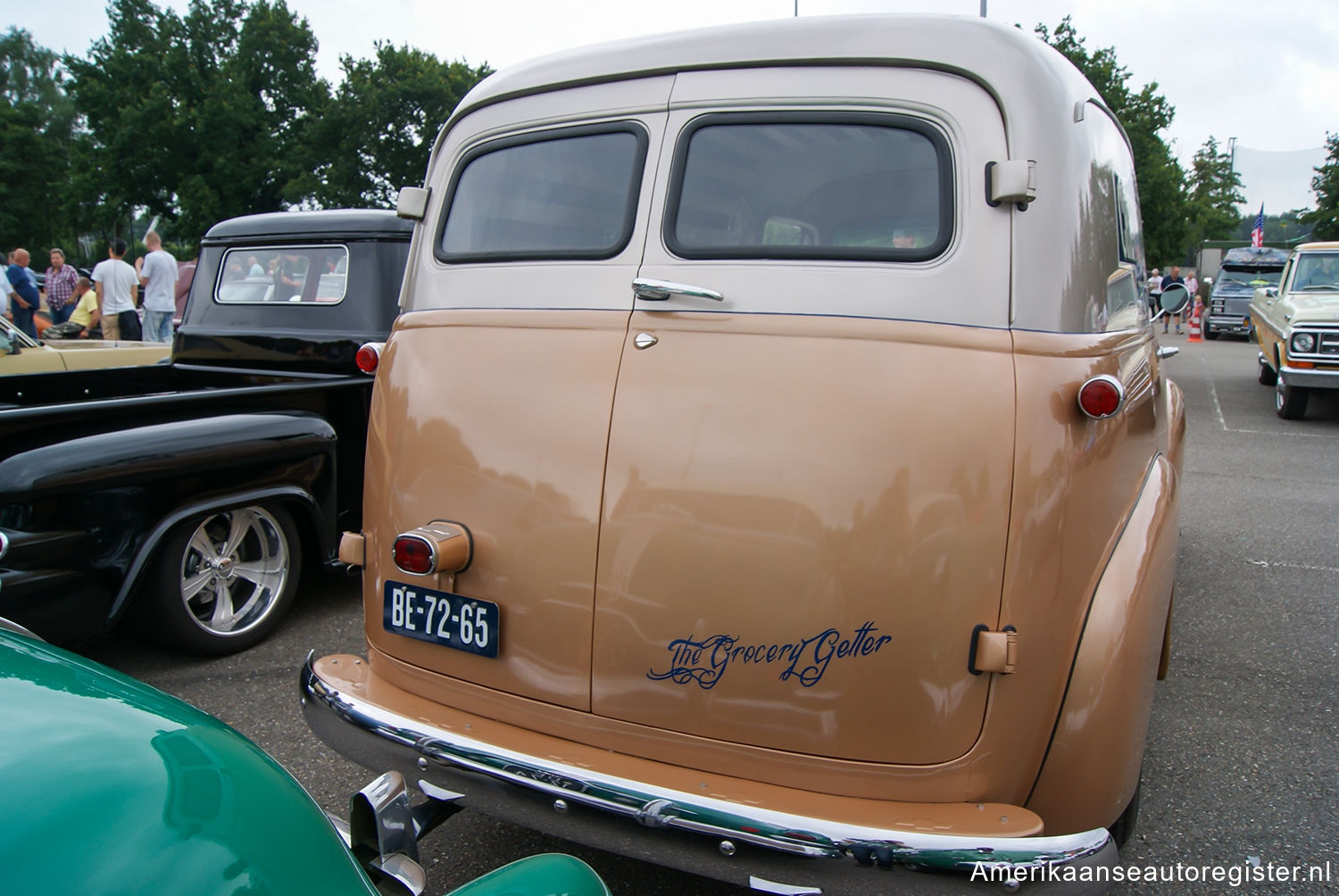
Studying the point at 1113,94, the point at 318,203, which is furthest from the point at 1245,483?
the point at 318,203

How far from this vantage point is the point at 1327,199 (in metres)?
39.1

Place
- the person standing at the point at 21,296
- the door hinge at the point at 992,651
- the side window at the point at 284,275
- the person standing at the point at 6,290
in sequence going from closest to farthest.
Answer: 1. the door hinge at the point at 992,651
2. the side window at the point at 284,275
3. the person standing at the point at 6,290
4. the person standing at the point at 21,296

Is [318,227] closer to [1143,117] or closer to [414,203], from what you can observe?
[414,203]

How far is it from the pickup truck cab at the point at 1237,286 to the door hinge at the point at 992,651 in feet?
80.2

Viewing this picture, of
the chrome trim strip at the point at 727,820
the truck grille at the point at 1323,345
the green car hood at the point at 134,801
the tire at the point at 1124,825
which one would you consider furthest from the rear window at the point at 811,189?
the truck grille at the point at 1323,345

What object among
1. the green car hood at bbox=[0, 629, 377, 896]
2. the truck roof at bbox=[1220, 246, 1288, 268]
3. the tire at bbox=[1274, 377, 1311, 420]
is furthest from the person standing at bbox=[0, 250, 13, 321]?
the truck roof at bbox=[1220, 246, 1288, 268]

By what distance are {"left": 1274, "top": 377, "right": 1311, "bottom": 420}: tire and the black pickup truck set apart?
33.6 ft

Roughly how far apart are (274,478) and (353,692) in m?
1.88

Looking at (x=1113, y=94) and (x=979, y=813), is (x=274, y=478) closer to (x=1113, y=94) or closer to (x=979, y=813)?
(x=979, y=813)

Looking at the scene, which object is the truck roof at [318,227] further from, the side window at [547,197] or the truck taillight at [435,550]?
the truck taillight at [435,550]

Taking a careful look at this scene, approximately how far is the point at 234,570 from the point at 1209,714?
13.3 feet

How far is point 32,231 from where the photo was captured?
48750mm

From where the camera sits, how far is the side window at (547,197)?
2316mm

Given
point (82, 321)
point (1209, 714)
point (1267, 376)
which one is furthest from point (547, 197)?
point (1267, 376)
